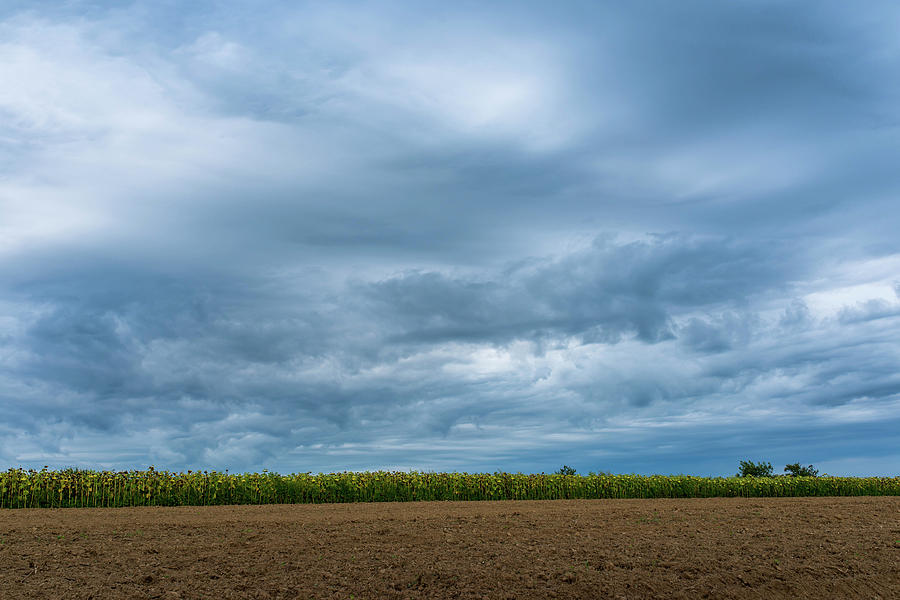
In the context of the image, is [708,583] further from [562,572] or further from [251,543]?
[251,543]

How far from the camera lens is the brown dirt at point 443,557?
907cm

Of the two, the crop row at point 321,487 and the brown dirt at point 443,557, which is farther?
the crop row at point 321,487

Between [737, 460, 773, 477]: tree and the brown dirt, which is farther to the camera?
[737, 460, 773, 477]: tree

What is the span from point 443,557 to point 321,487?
10.3 m

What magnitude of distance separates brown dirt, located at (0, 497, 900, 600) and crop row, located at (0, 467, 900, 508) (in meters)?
3.85

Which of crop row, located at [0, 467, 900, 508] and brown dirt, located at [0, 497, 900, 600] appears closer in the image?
brown dirt, located at [0, 497, 900, 600]

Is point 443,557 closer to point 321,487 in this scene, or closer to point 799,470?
point 321,487

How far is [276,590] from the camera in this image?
8.95 metres

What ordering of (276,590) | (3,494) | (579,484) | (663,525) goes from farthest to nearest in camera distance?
(579,484) < (3,494) < (663,525) < (276,590)

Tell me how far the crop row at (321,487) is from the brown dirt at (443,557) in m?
3.85

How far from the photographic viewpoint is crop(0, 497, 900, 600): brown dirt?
9.07m

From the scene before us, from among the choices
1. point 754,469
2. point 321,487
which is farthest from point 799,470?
point 321,487

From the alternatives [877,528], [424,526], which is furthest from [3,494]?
[877,528]

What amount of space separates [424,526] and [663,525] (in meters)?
4.67
